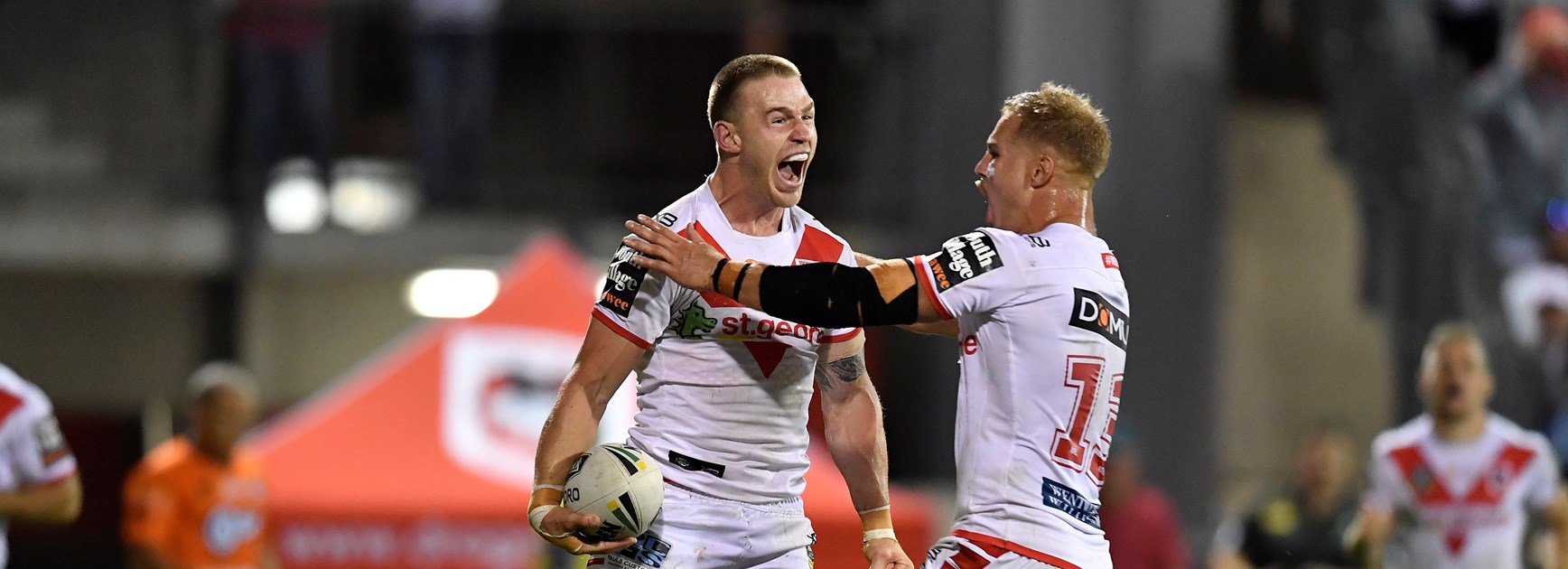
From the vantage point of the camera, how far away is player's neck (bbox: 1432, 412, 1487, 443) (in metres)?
9.49

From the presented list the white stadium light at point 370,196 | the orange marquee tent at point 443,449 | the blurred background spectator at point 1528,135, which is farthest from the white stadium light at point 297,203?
the blurred background spectator at point 1528,135

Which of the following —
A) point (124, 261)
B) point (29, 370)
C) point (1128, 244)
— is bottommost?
point (29, 370)

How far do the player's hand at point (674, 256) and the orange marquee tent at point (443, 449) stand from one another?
13.7 ft

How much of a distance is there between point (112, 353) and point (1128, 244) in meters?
7.62

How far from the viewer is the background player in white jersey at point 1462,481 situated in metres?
9.38

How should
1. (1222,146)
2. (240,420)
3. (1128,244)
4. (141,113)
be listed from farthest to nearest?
(141,113), (1222,146), (1128,244), (240,420)

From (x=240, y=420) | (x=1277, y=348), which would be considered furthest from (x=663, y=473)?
(x=1277, y=348)

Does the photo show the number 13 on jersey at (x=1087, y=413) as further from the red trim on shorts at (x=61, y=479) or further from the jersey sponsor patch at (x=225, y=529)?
the jersey sponsor patch at (x=225, y=529)

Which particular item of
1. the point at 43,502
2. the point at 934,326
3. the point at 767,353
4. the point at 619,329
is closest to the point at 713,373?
the point at 767,353

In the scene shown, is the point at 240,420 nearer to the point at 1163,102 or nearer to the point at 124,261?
the point at 124,261

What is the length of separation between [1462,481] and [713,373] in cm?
538

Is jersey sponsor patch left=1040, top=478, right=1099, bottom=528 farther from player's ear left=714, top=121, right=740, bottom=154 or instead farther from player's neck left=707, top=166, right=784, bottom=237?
player's ear left=714, top=121, right=740, bottom=154

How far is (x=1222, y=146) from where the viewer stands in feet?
43.4

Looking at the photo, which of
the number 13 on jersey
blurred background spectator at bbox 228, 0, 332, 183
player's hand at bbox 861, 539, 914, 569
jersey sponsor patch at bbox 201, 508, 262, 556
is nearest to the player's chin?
the number 13 on jersey
